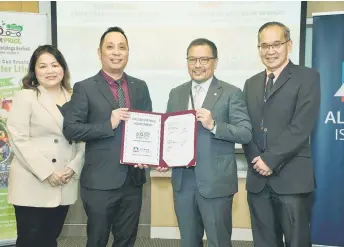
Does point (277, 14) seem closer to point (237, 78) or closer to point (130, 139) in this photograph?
point (237, 78)

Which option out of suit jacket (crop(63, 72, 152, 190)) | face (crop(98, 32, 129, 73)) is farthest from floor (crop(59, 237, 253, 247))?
face (crop(98, 32, 129, 73))

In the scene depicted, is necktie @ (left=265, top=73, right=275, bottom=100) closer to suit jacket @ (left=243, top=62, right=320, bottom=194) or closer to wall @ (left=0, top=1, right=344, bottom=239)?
suit jacket @ (left=243, top=62, right=320, bottom=194)

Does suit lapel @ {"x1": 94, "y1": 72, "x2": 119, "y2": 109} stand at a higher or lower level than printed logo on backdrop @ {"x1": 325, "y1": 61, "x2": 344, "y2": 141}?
higher

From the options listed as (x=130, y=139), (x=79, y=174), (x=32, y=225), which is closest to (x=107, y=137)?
(x=130, y=139)

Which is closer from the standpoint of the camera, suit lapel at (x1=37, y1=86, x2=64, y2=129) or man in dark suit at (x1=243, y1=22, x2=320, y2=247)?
man in dark suit at (x1=243, y1=22, x2=320, y2=247)

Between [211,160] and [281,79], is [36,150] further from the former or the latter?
[281,79]

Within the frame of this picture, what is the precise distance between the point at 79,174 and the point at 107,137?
14.2 inches

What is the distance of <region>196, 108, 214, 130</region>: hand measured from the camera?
2268mm

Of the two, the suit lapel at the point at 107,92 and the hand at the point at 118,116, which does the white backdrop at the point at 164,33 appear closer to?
the suit lapel at the point at 107,92

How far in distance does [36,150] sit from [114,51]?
81cm

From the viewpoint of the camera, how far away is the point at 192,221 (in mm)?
2438

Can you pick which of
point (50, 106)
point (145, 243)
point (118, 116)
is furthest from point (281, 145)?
point (145, 243)

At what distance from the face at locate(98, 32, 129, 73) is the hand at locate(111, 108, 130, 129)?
0.31 meters

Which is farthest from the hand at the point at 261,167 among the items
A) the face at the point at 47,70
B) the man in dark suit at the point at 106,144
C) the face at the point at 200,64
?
the face at the point at 47,70
